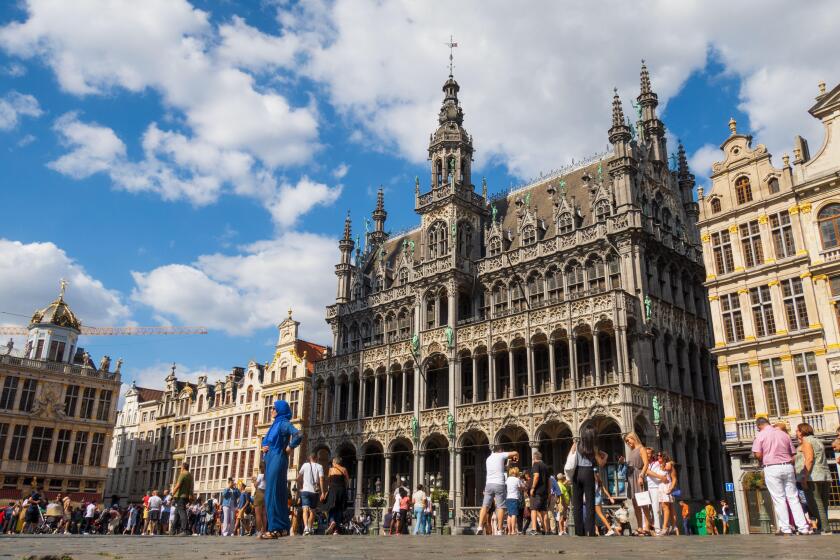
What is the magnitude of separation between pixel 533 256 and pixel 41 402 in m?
42.3

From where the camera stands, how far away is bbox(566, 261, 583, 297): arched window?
124 ft

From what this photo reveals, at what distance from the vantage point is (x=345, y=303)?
52.0 m

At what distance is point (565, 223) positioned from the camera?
130 feet

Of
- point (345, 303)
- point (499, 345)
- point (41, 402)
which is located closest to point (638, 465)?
point (499, 345)

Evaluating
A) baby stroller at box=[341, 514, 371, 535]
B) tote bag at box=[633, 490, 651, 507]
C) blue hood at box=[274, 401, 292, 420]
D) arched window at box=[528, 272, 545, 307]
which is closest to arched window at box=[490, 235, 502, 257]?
arched window at box=[528, 272, 545, 307]

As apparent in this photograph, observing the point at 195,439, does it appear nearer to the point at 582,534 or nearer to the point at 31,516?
the point at 31,516

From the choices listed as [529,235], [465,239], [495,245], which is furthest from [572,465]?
[465,239]

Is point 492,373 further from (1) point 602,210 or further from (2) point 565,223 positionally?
(1) point 602,210

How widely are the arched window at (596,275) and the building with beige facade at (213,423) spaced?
25638 mm

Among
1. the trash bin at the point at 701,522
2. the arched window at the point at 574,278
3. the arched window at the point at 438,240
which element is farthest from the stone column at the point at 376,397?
the trash bin at the point at 701,522

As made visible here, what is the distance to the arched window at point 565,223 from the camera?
3950cm

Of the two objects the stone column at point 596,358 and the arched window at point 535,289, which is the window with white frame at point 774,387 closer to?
the stone column at point 596,358

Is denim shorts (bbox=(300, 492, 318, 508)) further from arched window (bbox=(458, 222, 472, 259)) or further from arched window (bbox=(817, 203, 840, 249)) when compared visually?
arched window (bbox=(458, 222, 472, 259))

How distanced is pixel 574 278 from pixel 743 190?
9.61m
